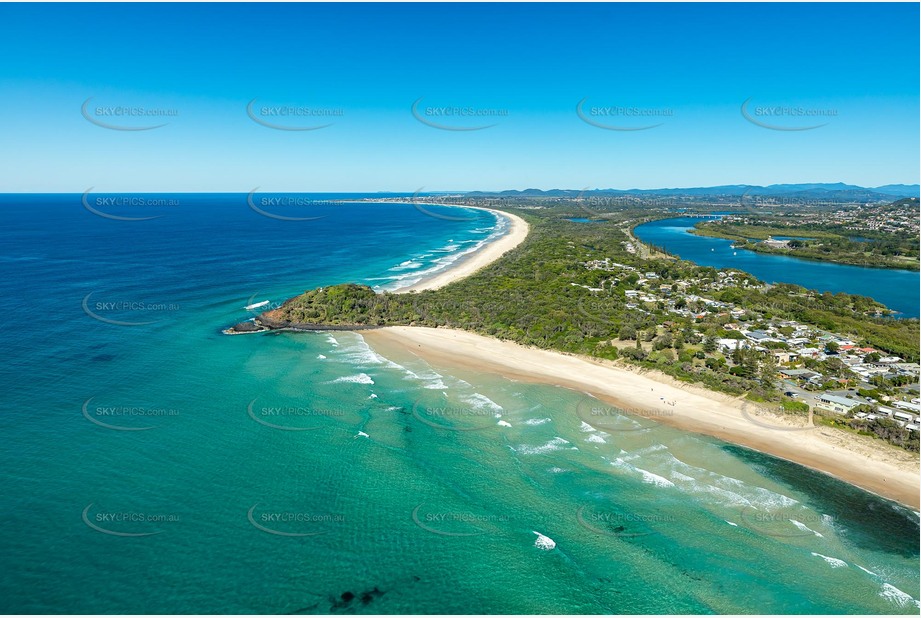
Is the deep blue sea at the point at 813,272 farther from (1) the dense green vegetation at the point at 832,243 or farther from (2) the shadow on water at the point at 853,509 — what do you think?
(2) the shadow on water at the point at 853,509

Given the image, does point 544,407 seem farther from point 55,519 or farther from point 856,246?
point 856,246

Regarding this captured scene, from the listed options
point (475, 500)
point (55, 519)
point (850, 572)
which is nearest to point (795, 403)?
point (850, 572)

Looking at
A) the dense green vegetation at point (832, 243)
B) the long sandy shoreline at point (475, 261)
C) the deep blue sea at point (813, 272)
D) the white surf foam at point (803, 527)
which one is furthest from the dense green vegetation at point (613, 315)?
the dense green vegetation at point (832, 243)

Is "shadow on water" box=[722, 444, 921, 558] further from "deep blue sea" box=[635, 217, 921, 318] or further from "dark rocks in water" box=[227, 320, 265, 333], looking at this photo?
"deep blue sea" box=[635, 217, 921, 318]

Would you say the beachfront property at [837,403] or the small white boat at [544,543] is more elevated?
the beachfront property at [837,403]

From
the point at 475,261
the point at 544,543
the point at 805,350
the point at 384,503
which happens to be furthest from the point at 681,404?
the point at 475,261

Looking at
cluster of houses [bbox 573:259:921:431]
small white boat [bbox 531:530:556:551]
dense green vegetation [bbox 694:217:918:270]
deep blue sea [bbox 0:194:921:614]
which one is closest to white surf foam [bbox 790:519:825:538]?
deep blue sea [bbox 0:194:921:614]
